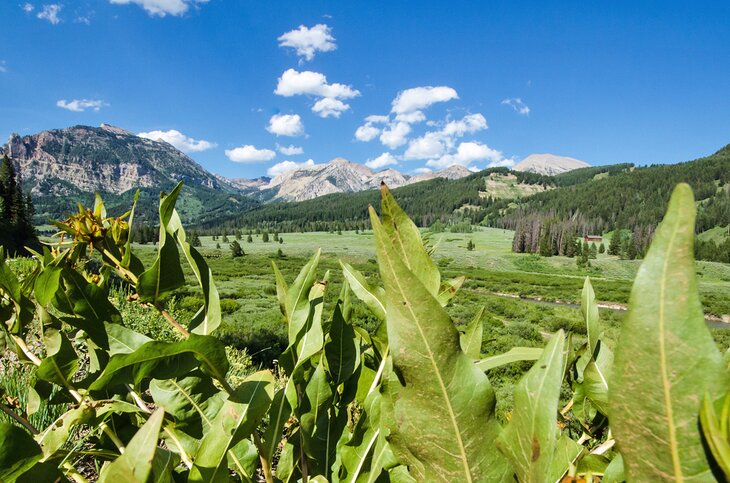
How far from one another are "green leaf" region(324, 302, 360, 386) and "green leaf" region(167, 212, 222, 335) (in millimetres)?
194

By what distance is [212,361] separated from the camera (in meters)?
0.56

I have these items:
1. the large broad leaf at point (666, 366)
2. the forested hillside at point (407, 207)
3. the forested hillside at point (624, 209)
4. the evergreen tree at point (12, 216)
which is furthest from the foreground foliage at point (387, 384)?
the forested hillside at point (407, 207)

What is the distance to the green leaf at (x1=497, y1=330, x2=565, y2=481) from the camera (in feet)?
1.31

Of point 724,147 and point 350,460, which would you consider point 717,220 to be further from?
point 350,460

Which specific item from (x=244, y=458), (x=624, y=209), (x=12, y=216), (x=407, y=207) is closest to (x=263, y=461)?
(x=244, y=458)

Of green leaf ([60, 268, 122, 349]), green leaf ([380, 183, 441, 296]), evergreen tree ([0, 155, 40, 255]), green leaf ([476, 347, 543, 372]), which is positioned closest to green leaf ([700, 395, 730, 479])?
green leaf ([380, 183, 441, 296])

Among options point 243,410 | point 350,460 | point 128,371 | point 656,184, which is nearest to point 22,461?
point 128,371

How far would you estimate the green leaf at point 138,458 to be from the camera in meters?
0.39

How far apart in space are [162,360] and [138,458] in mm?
155

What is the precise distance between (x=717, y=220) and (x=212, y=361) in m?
122

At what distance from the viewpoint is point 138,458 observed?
39 centimetres

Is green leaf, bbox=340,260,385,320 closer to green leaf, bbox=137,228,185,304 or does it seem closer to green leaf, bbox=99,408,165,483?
green leaf, bbox=137,228,185,304

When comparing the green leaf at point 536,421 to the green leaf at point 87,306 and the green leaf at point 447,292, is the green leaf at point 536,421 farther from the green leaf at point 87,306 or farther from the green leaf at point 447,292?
the green leaf at point 87,306

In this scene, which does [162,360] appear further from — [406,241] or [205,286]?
[406,241]
